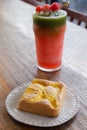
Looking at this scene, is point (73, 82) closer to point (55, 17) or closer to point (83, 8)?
point (55, 17)

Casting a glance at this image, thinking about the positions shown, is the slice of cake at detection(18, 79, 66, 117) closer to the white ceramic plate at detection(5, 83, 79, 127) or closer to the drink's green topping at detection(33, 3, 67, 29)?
the white ceramic plate at detection(5, 83, 79, 127)

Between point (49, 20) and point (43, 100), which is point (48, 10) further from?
point (43, 100)

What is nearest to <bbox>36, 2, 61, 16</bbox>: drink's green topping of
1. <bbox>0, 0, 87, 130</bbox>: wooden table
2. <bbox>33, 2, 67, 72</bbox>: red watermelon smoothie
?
<bbox>33, 2, 67, 72</bbox>: red watermelon smoothie

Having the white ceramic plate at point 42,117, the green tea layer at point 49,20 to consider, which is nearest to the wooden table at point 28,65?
the white ceramic plate at point 42,117

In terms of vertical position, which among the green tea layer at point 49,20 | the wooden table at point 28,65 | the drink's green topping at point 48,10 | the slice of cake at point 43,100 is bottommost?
the wooden table at point 28,65

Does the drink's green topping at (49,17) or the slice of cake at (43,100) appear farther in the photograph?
the drink's green topping at (49,17)

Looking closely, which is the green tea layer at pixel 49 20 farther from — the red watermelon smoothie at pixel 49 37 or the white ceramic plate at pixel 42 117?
the white ceramic plate at pixel 42 117

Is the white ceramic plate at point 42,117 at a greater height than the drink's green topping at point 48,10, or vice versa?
the drink's green topping at point 48,10

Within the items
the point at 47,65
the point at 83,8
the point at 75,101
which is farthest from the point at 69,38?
the point at 83,8
